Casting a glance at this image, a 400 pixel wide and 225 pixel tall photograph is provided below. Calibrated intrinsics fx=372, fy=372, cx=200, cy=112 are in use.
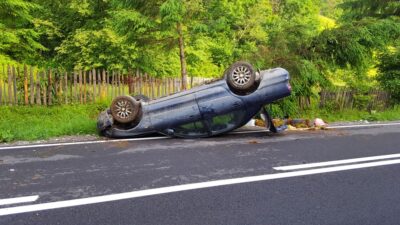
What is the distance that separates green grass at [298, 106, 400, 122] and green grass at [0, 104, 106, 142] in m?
6.55

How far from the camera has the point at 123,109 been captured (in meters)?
8.01

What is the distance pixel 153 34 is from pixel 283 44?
4180 mm

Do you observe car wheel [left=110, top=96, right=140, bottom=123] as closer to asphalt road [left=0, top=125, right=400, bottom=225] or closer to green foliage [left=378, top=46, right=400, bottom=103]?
asphalt road [left=0, top=125, right=400, bottom=225]

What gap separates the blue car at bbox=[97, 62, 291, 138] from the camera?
312 inches

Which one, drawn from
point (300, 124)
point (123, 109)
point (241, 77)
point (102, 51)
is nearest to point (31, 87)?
point (123, 109)

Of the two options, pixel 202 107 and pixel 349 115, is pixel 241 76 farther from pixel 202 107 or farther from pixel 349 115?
pixel 349 115

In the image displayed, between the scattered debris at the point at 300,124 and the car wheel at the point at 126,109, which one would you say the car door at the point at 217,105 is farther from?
the scattered debris at the point at 300,124

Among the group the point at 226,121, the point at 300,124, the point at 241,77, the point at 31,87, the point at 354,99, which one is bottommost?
the point at 300,124

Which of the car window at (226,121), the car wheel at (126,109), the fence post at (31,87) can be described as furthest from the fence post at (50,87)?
the car window at (226,121)

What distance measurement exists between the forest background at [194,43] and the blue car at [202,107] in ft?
5.33

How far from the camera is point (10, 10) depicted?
647 inches

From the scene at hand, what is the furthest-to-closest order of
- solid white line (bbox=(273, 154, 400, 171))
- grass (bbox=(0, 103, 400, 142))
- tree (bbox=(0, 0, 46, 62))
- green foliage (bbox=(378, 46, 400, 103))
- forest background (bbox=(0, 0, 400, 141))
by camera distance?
tree (bbox=(0, 0, 46, 62)) → green foliage (bbox=(378, 46, 400, 103)) → forest background (bbox=(0, 0, 400, 141)) → grass (bbox=(0, 103, 400, 142)) → solid white line (bbox=(273, 154, 400, 171))

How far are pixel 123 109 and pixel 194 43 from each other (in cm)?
952

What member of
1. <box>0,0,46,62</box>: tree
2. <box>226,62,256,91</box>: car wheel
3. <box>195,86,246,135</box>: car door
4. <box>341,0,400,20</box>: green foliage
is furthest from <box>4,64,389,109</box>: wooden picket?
<box>341,0,400,20</box>: green foliage
